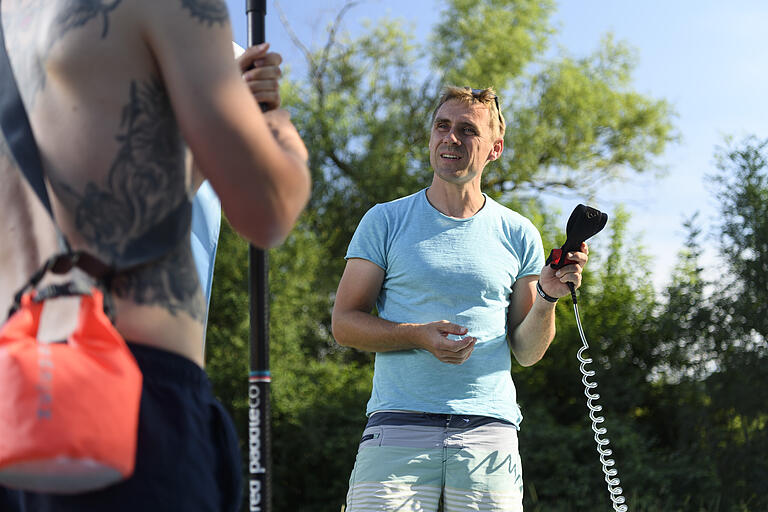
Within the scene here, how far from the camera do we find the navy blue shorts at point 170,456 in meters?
1.20

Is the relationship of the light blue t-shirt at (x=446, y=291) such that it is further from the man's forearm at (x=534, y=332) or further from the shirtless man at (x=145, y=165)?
the shirtless man at (x=145, y=165)

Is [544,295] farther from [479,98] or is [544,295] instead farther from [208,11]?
[208,11]

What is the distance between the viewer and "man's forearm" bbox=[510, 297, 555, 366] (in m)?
2.95

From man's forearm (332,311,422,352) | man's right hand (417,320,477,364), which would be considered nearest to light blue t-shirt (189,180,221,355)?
man's forearm (332,311,422,352)

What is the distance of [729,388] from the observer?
1126cm

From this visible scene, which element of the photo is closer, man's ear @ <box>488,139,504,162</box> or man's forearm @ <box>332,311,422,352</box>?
man's forearm @ <box>332,311,422,352</box>

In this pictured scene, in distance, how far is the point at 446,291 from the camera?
2.91 meters

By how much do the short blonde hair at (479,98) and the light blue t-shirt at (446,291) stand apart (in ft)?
1.29

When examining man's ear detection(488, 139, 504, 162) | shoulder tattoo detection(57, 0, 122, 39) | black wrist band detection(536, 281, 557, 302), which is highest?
man's ear detection(488, 139, 504, 162)

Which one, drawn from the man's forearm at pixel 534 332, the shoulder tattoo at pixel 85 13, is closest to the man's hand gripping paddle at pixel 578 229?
the man's forearm at pixel 534 332

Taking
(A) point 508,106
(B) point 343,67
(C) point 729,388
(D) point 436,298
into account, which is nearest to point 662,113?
(A) point 508,106

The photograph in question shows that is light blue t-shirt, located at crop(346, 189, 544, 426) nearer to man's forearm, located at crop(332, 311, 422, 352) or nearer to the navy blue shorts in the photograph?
man's forearm, located at crop(332, 311, 422, 352)

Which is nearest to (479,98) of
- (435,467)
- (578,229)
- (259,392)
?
(578,229)

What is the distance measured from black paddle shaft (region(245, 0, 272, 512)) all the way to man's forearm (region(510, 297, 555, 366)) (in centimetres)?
151
